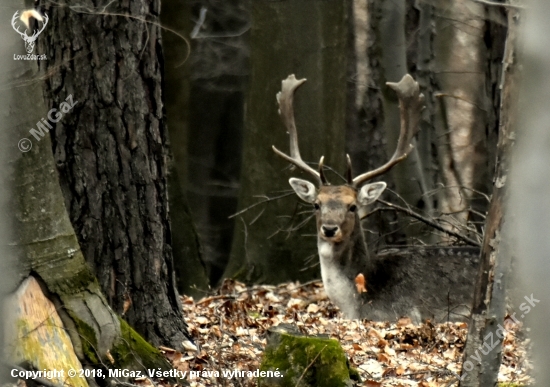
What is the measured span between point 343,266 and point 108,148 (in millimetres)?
3955

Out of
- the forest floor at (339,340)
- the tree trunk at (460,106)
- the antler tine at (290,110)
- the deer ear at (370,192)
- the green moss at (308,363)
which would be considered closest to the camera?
the green moss at (308,363)

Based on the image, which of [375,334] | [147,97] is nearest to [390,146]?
[375,334]

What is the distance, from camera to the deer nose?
33.1 ft

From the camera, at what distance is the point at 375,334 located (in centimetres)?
860

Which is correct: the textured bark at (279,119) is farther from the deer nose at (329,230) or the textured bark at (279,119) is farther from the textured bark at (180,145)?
the deer nose at (329,230)

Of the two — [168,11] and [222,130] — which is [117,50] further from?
[222,130]

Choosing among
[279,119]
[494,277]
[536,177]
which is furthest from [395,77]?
[536,177]

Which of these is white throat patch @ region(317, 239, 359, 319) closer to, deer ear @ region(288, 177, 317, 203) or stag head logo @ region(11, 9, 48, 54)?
deer ear @ region(288, 177, 317, 203)

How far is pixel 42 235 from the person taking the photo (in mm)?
5840

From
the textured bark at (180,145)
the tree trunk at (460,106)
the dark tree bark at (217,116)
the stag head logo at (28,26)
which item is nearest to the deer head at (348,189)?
the tree trunk at (460,106)

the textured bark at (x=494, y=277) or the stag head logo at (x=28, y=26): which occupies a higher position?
the stag head logo at (x=28, y=26)

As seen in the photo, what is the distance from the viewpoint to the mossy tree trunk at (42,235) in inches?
218

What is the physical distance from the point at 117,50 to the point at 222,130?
1433 centimetres

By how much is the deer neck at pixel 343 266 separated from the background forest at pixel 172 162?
71 centimetres
